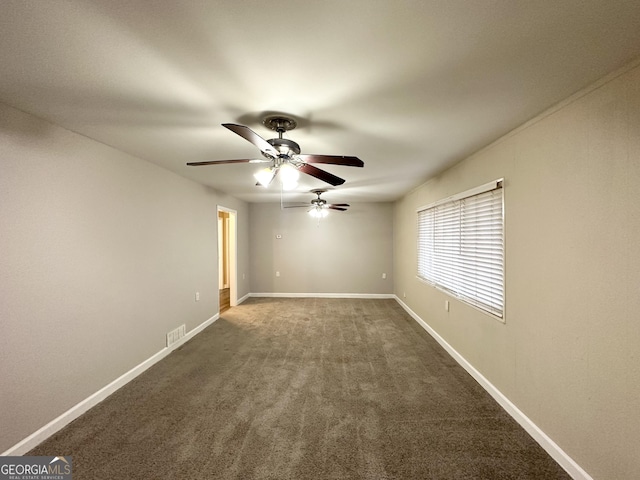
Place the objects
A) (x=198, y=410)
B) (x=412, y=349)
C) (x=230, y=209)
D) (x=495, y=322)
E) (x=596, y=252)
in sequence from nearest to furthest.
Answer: (x=596, y=252) → (x=198, y=410) → (x=495, y=322) → (x=412, y=349) → (x=230, y=209)

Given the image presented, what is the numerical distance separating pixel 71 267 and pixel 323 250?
16.7 feet

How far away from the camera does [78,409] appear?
227cm

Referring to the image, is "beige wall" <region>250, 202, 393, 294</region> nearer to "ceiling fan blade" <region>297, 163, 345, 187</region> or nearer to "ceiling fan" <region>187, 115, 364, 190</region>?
"ceiling fan blade" <region>297, 163, 345, 187</region>

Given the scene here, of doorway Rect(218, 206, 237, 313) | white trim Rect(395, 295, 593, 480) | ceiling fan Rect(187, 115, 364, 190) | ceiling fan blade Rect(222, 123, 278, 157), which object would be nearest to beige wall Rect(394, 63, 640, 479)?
white trim Rect(395, 295, 593, 480)

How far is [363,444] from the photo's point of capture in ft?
6.45

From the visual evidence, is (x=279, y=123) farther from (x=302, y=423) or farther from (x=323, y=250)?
(x=323, y=250)

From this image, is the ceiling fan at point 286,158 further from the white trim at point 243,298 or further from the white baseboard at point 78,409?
the white trim at point 243,298

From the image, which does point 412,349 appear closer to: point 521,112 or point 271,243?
point 521,112

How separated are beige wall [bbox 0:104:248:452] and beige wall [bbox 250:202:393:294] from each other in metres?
3.38

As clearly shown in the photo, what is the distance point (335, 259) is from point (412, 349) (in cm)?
346

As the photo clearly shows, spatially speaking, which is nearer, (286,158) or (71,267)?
(286,158)

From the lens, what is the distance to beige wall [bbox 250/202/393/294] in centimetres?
681

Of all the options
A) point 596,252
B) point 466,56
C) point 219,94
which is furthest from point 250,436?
point 466,56

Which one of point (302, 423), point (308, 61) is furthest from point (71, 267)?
point (308, 61)
